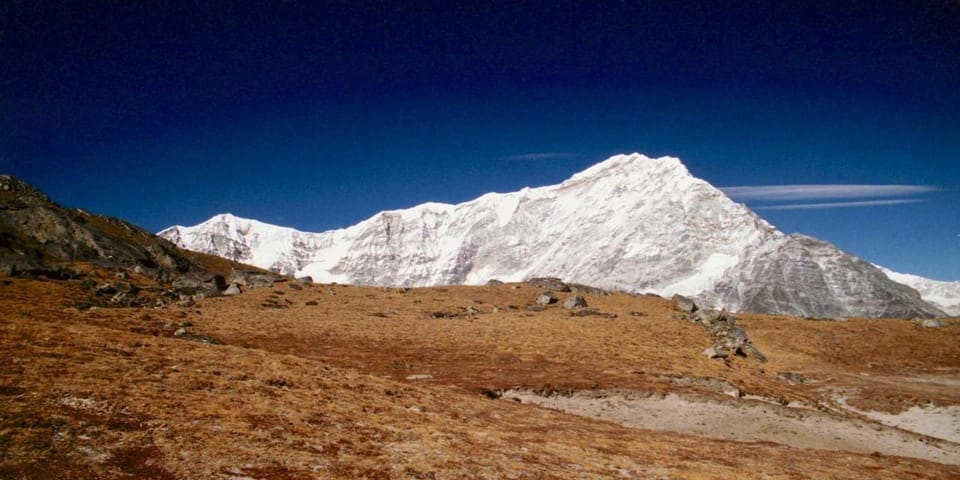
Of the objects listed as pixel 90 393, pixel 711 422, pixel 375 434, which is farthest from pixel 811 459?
pixel 90 393

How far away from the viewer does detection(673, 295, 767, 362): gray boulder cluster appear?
4922 centimetres

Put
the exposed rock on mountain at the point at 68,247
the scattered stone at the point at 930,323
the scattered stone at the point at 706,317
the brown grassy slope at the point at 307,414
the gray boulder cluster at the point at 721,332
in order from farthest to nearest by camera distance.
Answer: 1. the scattered stone at the point at 930,323
2. the scattered stone at the point at 706,317
3. the exposed rock on mountain at the point at 68,247
4. the gray boulder cluster at the point at 721,332
5. the brown grassy slope at the point at 307,414

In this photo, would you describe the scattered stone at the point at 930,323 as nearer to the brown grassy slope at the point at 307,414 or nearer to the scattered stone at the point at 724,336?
the scattered stone at the point at 724,336

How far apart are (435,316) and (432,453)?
45.7 m

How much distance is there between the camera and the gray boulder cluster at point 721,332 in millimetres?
49219

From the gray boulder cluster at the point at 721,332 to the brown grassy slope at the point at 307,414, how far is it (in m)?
4.91

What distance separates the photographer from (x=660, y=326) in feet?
190

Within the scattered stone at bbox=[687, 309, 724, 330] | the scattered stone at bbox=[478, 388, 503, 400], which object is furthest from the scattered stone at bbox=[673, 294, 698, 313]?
the scattered stone at bbox=[478, 388, 503, 400]

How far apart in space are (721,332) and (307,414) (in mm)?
52305

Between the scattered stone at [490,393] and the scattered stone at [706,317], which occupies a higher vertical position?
the scattered stone at [706,317]

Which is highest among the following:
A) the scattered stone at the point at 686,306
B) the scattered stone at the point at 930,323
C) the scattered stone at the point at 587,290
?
the scattered stone at the point at 587,290

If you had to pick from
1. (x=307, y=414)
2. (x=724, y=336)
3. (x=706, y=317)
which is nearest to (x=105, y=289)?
(x=307, y=414)

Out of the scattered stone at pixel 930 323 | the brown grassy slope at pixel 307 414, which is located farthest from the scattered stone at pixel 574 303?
the scattered stone at pixel 930 323

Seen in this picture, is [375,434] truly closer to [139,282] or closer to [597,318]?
[597,318]
